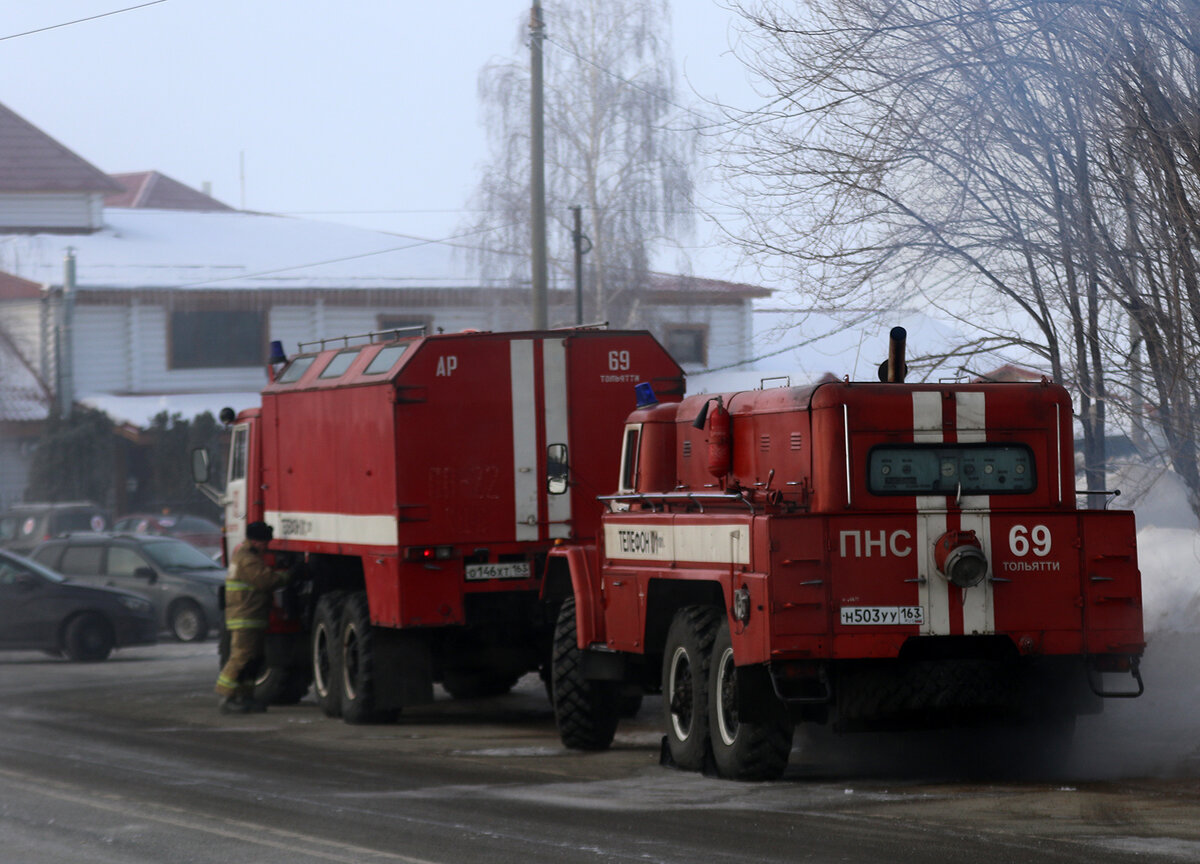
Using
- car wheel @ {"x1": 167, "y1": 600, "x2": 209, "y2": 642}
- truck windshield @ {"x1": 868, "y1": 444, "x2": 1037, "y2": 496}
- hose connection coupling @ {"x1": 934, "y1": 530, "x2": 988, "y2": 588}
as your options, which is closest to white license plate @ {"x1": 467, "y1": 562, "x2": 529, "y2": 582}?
truck windshield @ {"x1": 868, "y1": 444, "x2": 1037, "y2": 496}

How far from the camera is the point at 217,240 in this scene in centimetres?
5269

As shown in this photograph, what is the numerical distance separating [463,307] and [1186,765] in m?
39.5

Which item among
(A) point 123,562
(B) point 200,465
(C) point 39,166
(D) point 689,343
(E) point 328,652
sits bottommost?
(E) point 328,652

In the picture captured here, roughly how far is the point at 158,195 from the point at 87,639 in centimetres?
5390

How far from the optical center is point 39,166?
54688 mm

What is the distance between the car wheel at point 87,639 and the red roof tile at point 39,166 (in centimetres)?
3278

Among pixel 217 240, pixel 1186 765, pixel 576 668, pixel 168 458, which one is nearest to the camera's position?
pixel 1186 765

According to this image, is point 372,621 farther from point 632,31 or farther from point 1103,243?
point 632,31

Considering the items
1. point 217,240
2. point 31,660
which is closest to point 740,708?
point 31,660

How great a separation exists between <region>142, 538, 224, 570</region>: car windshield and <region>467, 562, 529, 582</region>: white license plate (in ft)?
42.0

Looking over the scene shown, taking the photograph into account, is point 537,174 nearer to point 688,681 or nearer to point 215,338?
point 688,681

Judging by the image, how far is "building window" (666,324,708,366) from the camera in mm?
49719

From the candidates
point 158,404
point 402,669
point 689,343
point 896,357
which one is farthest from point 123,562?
point 689,343

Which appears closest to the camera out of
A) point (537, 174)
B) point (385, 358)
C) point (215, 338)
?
point (385, 358)
